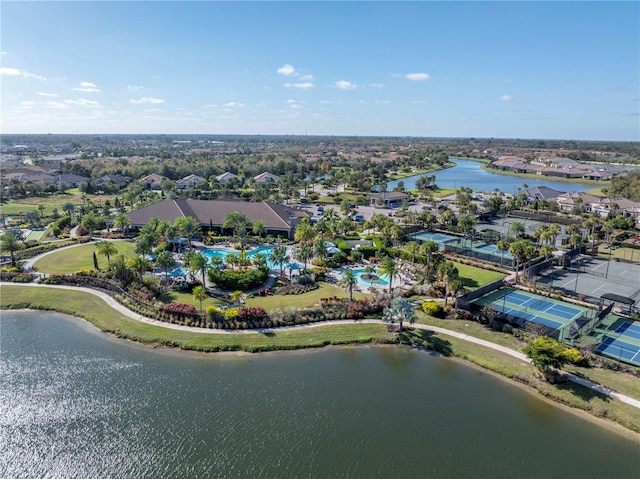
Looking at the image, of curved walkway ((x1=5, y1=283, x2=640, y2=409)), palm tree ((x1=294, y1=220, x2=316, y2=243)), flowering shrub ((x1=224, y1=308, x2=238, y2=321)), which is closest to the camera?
curved walkway ((x1=5, y1=283, x2=640, y2=409))

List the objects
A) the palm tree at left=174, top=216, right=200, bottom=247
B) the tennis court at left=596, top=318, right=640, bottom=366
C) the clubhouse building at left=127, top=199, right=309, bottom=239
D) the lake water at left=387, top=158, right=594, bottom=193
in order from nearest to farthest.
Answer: the tennis court at left=596, top=318, right=640, bottom=366 < the palm tree at left=174, top=216, right=200, bottom=247 < the clubhouse building at left=127, top=199, right=309, bottom=239 < the lake water at left=387, top=158, right=594, bottom=193

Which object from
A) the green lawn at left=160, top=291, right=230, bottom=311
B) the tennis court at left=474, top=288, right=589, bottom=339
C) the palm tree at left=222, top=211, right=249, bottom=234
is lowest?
the green lawn at left=160, top=291, right=230, bottom=311

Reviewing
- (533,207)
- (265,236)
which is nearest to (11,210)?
(265,236)

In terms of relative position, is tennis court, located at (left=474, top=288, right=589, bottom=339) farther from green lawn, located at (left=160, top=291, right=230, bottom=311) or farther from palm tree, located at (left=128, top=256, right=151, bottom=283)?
palm tree, located at (left=128, top=256, right=151, bottom=283)

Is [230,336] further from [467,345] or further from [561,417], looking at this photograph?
[561,417]

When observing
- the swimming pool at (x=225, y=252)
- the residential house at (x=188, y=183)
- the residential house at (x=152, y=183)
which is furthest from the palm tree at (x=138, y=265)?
the residential house at (x=152, y=183)

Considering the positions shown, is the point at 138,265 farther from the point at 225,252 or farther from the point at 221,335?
the point at 225,252

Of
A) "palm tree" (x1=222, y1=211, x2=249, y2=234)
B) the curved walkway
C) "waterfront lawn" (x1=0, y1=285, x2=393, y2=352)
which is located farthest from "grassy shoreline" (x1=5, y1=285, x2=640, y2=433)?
"palm tree" (x1=222, y1=211, x2=249, y2=234)
